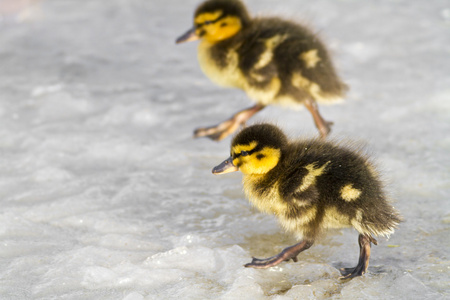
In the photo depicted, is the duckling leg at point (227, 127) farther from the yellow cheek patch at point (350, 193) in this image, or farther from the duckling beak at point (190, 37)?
the yellow cheek patch at point (350, 193)

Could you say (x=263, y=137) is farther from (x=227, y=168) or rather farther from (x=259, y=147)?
(x=227, y=168)

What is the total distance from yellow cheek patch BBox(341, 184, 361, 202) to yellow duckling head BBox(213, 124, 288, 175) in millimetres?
346

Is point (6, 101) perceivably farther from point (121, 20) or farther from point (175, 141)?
point (121, 20)

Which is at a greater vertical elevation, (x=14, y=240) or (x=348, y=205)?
(x=348, y=205)

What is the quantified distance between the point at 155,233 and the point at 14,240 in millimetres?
640

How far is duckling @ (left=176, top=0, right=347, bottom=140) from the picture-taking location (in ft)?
11.2

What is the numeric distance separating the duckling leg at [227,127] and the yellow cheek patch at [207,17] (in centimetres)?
62

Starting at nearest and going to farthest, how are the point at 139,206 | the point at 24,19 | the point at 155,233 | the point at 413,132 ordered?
the point at 155,233
the point at 139,206
the point at 413,132
the point at 24,19

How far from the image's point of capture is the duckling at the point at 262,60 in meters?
3.40

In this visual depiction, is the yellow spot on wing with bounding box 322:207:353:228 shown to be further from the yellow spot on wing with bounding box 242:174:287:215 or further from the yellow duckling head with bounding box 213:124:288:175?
the yellow duckling head with bounding box 213:124:288:175

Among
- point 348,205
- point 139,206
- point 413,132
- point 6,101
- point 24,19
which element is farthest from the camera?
point 24,19

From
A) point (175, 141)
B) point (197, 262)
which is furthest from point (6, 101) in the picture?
point (197, 262)

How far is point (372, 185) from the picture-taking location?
2.37m

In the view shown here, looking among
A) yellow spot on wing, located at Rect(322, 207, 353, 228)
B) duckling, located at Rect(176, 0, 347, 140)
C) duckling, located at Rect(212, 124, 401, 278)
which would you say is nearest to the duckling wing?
duckling, located at Rect(176, 0, 347, 140)
